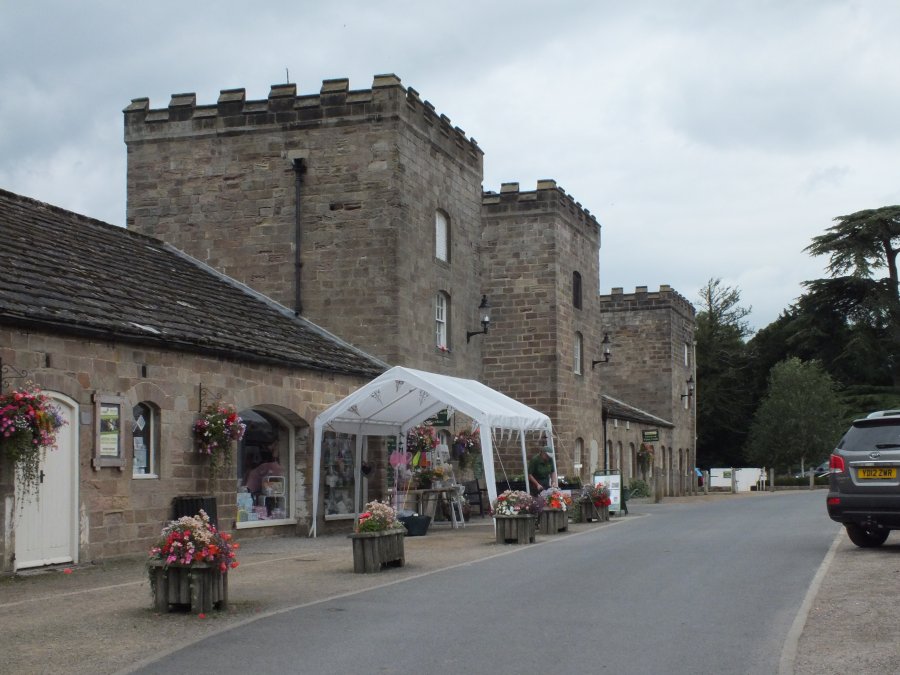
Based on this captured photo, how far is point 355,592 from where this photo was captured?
11.3 m

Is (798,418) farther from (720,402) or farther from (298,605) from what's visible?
(298,605)

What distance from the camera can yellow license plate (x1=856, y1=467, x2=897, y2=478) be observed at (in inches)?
539

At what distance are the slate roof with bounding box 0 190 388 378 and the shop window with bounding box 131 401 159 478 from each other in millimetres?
953

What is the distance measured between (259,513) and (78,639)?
35.8 feet

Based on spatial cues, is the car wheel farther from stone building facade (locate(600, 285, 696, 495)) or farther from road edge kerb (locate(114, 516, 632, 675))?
stone building facade (locate(600, 285, 696, 495))

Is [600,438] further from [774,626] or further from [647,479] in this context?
[774,626]

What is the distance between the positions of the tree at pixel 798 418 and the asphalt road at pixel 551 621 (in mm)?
38619

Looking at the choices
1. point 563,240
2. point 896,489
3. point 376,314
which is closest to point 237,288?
point 376,314

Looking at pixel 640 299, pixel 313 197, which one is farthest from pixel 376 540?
pixel 640 299

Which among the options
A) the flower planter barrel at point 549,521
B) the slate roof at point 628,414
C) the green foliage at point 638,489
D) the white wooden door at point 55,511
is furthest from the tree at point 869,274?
the white wooden door at point 55,511

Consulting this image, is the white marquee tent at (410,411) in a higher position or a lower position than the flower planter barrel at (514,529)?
higher

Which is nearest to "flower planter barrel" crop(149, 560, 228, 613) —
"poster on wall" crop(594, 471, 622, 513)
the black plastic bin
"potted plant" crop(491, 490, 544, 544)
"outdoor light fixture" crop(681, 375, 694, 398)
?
the black plastic bin

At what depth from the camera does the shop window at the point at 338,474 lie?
2127cm

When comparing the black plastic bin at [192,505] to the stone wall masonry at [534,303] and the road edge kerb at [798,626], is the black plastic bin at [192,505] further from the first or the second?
the stone wall masonry at [534,303]
